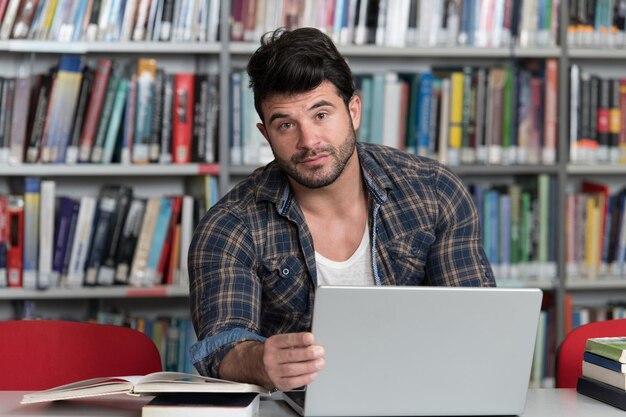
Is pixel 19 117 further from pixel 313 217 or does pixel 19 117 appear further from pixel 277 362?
pixel 277 362

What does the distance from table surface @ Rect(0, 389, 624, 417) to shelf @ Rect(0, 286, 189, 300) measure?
1251mm

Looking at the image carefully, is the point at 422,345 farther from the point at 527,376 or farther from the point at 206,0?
the point at 206,0

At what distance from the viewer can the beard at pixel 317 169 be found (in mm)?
1799

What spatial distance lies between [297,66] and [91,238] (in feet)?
4.15

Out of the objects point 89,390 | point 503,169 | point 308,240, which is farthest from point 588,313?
point 89,390

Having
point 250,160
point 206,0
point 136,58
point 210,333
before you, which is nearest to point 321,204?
point 210,333

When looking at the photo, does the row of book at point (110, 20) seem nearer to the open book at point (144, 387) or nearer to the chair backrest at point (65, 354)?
the chair backrest at point (65, 354)

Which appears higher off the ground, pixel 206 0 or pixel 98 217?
pixel 206 0

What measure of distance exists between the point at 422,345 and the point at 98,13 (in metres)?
1.88

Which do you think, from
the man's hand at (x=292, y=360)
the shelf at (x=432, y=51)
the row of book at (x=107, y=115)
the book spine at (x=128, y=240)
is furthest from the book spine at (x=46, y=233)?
the man's hand at (x=292, y=360)

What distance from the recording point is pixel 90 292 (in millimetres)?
2738

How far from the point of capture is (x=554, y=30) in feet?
9.67

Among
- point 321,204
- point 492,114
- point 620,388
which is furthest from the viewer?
point 492,114

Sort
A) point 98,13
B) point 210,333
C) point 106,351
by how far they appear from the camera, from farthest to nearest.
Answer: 1. point 98,13
2. point 106,351
3. point 210,333
